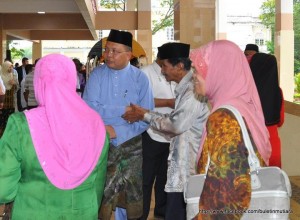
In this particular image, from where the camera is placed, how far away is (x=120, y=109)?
373 cm

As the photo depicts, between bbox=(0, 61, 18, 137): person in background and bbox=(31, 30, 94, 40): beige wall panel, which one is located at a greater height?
bbox=(31, 30, 94, 40): beige wall panel

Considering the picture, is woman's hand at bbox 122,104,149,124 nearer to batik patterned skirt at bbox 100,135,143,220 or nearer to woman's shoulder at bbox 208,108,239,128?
batik patterned skirt at bbox 100,135,143,220

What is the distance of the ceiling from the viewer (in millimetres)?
15355

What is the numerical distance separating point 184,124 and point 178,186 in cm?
49

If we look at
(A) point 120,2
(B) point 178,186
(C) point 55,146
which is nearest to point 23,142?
(C) point 55,146

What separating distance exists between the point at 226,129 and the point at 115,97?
1.94 m

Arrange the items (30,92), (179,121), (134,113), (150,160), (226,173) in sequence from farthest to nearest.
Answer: (30,92)
(150,160)
(134,113)
(179,121)
(226,173)

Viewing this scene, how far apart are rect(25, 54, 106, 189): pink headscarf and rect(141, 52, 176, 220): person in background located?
1909 millimetres

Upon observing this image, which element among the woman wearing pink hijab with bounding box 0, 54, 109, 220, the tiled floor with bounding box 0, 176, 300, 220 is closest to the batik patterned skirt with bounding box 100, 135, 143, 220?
the tiled floor with bounding box 0, 176, 300, 220

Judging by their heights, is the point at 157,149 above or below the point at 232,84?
below

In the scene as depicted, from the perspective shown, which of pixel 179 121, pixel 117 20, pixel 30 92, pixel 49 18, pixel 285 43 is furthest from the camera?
pixel 49 18

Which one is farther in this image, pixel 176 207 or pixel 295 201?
pixel 295 201

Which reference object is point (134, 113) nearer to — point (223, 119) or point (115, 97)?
point (115, 97)

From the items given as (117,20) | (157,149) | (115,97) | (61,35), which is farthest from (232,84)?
(61,35)
